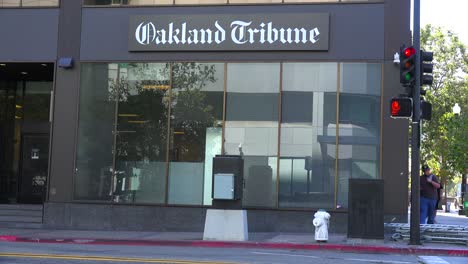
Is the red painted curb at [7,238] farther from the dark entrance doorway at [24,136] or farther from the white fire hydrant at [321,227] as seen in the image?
the white fire hydrant at [321,227]

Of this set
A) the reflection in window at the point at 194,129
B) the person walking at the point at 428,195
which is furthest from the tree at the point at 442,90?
the reflection in window at the point at 194,129

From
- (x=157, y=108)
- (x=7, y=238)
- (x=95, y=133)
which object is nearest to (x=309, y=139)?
(x=157, y=108)

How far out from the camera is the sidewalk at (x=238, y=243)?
43.1 ft

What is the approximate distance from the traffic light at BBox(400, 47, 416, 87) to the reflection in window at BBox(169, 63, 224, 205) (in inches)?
214

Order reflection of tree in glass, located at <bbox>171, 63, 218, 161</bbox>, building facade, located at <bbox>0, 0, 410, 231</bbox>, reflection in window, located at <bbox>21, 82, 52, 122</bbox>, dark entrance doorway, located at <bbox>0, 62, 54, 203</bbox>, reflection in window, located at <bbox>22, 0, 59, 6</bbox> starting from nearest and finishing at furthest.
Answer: building facade, located at <bbox>0, 0, 410, 231</bbox> → reflection of tree in glass, located at <bbox>171, 63, 218, 161</bbox> → reflection in window, located at <bbox>22, 0, 59, 6</bbox> → dark entrance doorway, located at <bbox>0, 62, 54, 203</bbox> → reflection in window, located at <bbox>21, 82, 52, 122</bbox>

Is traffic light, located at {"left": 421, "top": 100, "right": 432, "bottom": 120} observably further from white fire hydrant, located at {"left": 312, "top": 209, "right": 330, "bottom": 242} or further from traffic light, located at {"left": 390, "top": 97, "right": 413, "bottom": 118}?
white fire hydrant, located at {"left": 312, "top": 209, "right": 330, "bottom": 242}

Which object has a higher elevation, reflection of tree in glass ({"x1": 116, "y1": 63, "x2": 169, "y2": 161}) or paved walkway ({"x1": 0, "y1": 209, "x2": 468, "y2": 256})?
reflection of tree in glass ({"x1": 116, "y1": 63, "x2": 169, "y2": 161})

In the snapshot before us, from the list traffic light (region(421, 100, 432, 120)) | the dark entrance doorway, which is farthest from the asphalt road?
the dark entrance doorway

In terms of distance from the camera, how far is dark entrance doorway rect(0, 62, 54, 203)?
20891mm

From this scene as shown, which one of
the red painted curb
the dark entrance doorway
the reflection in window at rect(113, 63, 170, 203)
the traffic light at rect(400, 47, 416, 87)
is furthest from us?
the dark entrance doorway

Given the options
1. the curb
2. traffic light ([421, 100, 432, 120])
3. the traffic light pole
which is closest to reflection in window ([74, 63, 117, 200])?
the curb

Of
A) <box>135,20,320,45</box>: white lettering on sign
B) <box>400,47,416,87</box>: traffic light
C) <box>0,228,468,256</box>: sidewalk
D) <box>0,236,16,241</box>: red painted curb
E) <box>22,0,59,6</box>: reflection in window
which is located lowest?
<box>0,236,16,241</box>: red painted curb

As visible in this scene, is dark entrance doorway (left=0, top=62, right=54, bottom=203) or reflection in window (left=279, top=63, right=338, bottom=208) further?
dark entrance doorway (left=0, top=62, right=54, bottom=203)

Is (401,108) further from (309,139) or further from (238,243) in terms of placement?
(238,243)
